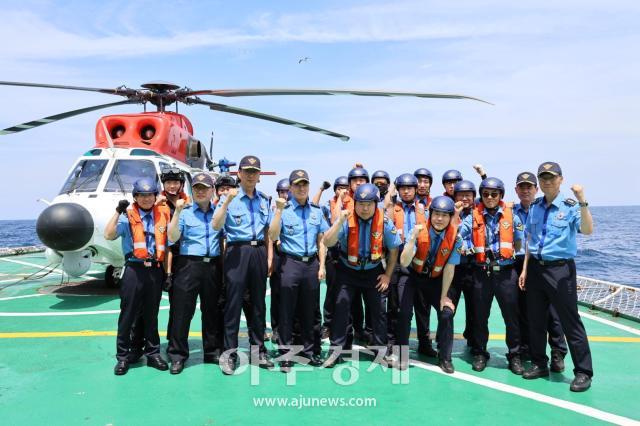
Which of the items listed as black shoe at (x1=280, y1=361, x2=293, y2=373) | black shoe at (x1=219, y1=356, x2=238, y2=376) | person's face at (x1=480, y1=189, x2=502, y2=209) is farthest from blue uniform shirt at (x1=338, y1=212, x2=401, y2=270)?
black shoe at (x1=219, y1=356, x2=238, y2=376)

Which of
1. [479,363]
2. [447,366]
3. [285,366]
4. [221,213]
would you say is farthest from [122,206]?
[479,363]

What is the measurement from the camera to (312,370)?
4.75 m

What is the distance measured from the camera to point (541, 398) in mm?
4102

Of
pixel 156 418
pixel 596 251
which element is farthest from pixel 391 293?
pixel 596 251

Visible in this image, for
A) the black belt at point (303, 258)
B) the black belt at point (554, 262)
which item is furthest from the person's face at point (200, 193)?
the black belt at point (554, 262)

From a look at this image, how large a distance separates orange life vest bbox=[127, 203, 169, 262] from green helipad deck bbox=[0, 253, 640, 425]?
115cm

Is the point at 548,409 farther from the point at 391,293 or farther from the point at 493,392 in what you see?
the point at 391,293

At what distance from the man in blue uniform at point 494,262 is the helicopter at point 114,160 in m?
2.27

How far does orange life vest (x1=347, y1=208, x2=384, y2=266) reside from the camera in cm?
467

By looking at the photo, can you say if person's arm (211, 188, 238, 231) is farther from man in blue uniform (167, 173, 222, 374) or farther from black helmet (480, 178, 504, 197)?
black helmet (480, 178, 504, 197)

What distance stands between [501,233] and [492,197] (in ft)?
1.23

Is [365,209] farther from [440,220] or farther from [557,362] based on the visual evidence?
[557,362]

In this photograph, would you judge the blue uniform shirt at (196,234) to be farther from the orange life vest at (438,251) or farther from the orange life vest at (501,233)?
the orange life vest at (501,233)

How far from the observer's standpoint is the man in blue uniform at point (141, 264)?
183 inches
